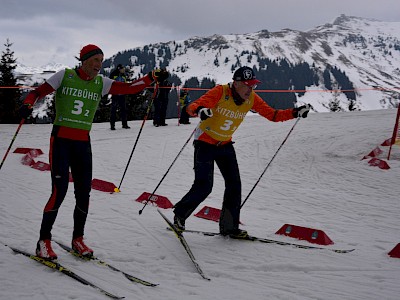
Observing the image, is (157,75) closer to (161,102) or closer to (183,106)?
(161,102)

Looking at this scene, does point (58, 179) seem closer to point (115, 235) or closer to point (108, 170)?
point (115, 235)

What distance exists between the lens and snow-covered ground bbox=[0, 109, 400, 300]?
10.9 ft

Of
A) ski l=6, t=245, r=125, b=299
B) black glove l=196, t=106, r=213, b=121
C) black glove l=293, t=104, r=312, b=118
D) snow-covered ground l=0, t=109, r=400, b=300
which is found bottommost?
ski l=6, t=245, r=125, b=299

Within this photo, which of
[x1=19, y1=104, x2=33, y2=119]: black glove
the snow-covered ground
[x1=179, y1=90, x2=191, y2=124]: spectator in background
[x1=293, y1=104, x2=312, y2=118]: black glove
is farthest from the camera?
[x1=179, y1=90, x2=191, y2=124]: spectator in background

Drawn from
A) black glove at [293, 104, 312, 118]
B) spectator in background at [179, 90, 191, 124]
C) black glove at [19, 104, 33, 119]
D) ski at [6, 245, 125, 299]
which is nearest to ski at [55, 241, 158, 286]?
ski at [6, 245, 125, 299]

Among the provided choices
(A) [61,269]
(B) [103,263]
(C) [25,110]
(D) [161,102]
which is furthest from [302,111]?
(D) [161,102]

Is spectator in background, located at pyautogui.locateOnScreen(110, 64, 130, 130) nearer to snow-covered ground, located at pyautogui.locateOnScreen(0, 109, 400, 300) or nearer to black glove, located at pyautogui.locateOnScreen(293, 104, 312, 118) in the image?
snow-covered ground, located at pyautogui.locateOnScreen(0, 109, 400, 300)

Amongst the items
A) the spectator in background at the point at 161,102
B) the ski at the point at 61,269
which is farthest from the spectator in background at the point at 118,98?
the ski at the point at 61,269

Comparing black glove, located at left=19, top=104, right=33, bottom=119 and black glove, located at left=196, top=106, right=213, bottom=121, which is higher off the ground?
black glove, located at left=196, top=106, right=213, bottom=121

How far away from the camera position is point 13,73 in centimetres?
3219

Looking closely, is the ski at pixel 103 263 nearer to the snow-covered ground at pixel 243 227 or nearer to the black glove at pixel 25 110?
the snow-covered ground at pixel 243 227

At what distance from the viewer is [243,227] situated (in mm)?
5426

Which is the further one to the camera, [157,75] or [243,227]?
[243,227]

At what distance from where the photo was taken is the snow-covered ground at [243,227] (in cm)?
332
